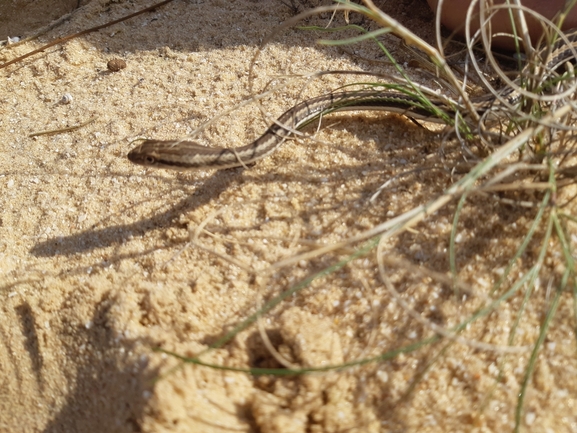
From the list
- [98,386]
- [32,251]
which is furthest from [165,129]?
[98,386]

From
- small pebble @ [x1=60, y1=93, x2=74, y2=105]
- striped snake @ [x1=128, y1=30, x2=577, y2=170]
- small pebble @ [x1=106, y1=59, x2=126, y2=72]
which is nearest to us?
striped snake @ [x1=128, y1=30, x2=577, y2=170]

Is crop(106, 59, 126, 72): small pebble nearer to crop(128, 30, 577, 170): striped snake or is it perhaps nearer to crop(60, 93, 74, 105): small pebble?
crop(60, 93, 74, 105): small pebble

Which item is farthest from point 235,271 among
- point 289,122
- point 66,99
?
point 66,99

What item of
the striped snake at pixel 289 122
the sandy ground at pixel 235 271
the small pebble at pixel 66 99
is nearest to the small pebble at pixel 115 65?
the sandy ground at pixel 235 271

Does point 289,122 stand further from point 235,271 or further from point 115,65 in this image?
point 115,65

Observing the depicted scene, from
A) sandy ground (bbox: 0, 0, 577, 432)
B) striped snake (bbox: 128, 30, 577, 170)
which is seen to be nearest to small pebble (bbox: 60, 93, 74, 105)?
sandy ground (bbox: 0, 0, 577, 432)

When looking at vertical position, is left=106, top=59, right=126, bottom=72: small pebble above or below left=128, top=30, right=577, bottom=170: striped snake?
above

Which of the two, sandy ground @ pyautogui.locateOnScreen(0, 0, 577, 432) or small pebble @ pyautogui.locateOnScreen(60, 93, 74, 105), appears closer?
sandy ground @ pyautogui.locateOnScreen(0, 0, 577, 432)
